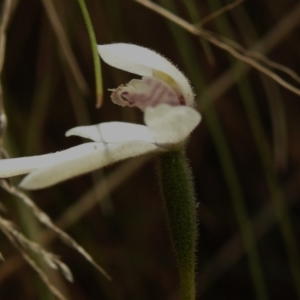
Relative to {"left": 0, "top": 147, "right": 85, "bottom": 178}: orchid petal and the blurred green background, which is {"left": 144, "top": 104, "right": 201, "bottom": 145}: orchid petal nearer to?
{"left": 0, "top": 147, "right": 85, "bottom": 178}: orchid petal

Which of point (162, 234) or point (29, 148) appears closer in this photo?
point (29, 148)

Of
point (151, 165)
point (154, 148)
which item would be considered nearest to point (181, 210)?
point (154, 148)

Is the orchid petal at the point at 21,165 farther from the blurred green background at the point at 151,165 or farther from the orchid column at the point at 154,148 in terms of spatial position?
the blurred green background at the point at 151,165

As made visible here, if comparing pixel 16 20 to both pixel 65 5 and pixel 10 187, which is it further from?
pixel 10 187

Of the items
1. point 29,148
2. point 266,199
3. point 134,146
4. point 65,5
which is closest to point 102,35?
point 65,5

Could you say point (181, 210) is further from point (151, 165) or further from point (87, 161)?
point (151, 165)

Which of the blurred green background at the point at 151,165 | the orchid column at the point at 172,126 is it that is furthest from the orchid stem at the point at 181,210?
the blurred green background at the point at 151,165

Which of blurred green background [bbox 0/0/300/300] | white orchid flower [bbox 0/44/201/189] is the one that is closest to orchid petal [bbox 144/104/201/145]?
white orchid flower [bbox 0/44/201/189]
